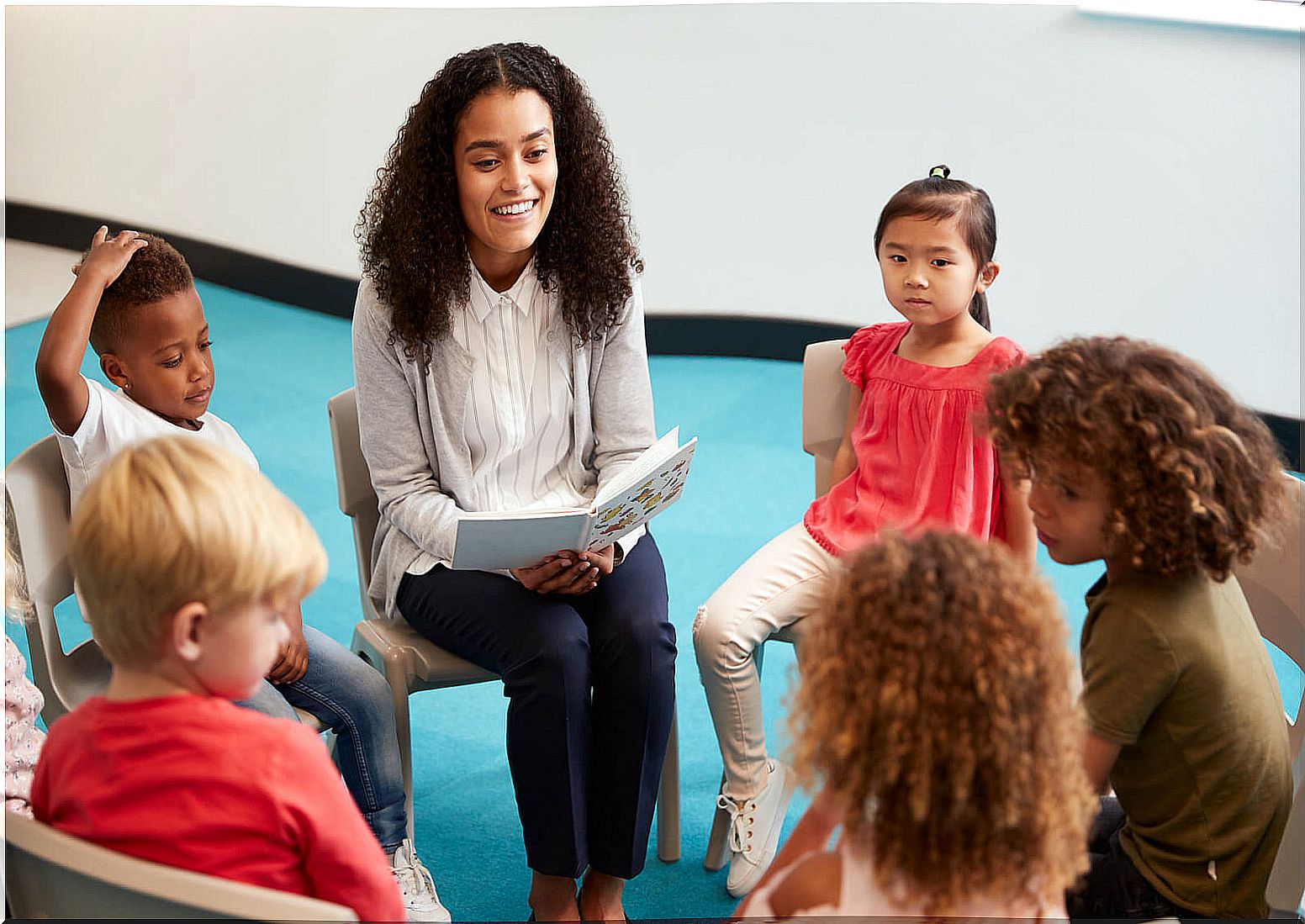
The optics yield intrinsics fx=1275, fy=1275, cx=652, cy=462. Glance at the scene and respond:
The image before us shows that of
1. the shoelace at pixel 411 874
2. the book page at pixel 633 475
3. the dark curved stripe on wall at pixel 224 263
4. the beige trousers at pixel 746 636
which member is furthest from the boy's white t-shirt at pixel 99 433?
the dark curved stripe on wall at pixel 224 263

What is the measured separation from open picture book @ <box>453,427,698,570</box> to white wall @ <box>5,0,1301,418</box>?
3.03 m

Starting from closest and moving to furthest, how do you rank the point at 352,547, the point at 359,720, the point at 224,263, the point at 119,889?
the point at 119,889 < the point at 359,720 < the point at 352,547 < the point at 224,263

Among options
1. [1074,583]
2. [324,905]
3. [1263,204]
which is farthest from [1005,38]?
[324,905]

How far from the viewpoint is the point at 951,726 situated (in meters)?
1.09

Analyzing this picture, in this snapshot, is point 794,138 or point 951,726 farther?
point 794,138

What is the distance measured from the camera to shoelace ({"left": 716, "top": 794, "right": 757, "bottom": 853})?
2082 mm

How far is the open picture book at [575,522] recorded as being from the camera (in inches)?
72.1

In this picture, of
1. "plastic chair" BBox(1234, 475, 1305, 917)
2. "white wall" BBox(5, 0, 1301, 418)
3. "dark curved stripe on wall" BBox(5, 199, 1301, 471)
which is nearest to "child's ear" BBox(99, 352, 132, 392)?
"plastic chair" BBox(1234, 475, 1305, 917)

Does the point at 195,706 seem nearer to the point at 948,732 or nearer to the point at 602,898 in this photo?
the point at 948,732

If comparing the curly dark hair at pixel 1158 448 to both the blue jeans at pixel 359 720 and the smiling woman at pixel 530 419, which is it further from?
the blue jeans at pixel 359 720

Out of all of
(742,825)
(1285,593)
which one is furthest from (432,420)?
(1285,593)

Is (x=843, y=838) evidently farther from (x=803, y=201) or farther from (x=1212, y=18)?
(x=803, y=201)

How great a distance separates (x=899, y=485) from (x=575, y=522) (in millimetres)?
599

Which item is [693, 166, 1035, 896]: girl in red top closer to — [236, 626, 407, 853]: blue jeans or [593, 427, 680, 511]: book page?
[593, 427, 680, 511]: book page
